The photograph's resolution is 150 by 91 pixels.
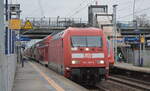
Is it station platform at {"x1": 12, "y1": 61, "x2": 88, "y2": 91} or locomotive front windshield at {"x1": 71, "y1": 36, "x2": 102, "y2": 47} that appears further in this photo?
locomotive front windshield at {"x1": 71, "y1": 36, "x2": 102, "y2": 47}

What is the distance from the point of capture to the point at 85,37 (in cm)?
1753

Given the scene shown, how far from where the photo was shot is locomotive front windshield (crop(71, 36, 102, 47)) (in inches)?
678

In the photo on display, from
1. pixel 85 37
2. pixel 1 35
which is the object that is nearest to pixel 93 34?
pixel 85 37

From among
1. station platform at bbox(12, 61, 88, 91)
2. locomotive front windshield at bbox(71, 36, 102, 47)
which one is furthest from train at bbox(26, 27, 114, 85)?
station platform at bbox(12, 61, 88, 91)

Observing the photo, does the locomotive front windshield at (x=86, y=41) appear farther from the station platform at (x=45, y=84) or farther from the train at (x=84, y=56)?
the station platform at (x=45, y=84)

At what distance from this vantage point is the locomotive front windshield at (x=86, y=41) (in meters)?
17.2

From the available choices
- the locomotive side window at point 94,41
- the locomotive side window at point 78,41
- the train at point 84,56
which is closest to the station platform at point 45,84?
the train at point 84,56

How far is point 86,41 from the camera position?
1741cm

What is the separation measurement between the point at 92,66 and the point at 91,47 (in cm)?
98

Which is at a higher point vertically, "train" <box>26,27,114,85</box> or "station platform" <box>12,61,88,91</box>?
"train" <box>26,27,114,85</box>

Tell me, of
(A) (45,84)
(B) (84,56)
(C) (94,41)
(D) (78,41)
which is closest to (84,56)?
(B) (84,56)

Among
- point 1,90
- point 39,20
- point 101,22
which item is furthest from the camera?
point 39,20

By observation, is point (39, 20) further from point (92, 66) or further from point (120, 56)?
point (92, 66)

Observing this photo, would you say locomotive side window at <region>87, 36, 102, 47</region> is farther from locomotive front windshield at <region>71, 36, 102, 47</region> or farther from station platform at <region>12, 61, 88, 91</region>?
station platform at <region>12, 61, 88, 91</region>
